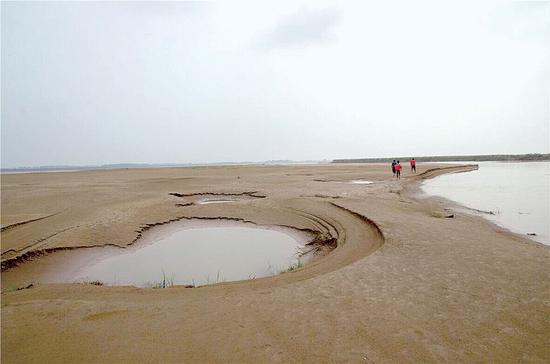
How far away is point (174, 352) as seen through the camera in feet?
10.6

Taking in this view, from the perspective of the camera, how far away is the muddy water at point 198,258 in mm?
6637

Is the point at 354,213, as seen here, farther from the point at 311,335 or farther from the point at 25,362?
the point at 25,362

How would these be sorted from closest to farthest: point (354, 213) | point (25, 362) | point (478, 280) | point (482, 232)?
1. point (25, 362)
2. point (478, 280)
3. point (482, 232)
4. point (354, 213)

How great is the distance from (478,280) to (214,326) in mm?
4638

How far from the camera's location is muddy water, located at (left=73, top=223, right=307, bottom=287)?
21.8 ft

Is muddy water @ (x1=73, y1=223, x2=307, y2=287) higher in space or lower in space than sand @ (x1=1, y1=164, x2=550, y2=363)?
lower

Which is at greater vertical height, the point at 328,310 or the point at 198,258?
the point at 328,310

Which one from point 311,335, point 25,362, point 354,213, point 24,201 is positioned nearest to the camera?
point 25,362

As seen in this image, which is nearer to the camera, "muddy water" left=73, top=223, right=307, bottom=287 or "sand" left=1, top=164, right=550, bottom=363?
"sand" left=1, top=164, right=550, bottom=363

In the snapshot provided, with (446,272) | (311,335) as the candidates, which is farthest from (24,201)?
(446,272)

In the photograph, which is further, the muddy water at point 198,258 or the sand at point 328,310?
the muddy water at point 198,258

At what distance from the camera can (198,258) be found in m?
7.88

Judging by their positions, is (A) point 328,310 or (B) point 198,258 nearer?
(A) point 328,310

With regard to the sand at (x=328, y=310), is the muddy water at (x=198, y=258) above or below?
below
